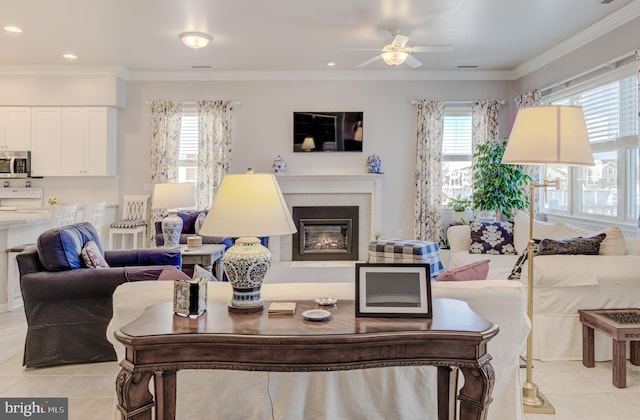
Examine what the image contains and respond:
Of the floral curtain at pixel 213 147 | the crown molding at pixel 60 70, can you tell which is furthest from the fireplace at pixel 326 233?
the crown molding at pixel 60 70

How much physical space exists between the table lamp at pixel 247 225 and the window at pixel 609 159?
3.83 meters

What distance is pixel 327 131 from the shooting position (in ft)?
21.2

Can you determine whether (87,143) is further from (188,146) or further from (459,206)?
(459,206)

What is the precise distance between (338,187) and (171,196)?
9.45 ft

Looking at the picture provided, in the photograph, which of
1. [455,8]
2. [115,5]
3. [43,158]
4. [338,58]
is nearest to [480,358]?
[455,8]

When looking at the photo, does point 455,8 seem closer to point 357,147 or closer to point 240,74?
point 357,147

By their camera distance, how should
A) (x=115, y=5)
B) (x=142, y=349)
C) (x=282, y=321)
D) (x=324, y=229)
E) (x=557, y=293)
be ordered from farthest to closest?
(x=324, y=229) → (x=115, y=5) → (x=557, y=293) → (x=282, y=321) → (x=142, y=349)

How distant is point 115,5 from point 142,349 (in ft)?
12.3

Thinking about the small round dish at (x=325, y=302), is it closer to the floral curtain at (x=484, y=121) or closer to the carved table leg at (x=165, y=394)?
the carved table leg at (x=165, y=394)

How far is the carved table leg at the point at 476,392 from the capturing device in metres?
1.50

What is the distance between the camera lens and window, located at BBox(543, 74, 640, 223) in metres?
4.27

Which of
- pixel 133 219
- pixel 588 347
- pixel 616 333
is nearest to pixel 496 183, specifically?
pixel 588 347

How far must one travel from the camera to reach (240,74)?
6.39 metres

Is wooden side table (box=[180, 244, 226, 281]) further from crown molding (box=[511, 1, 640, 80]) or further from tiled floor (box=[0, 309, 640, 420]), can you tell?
crown molding (box=[511, 1, 640, 80])
